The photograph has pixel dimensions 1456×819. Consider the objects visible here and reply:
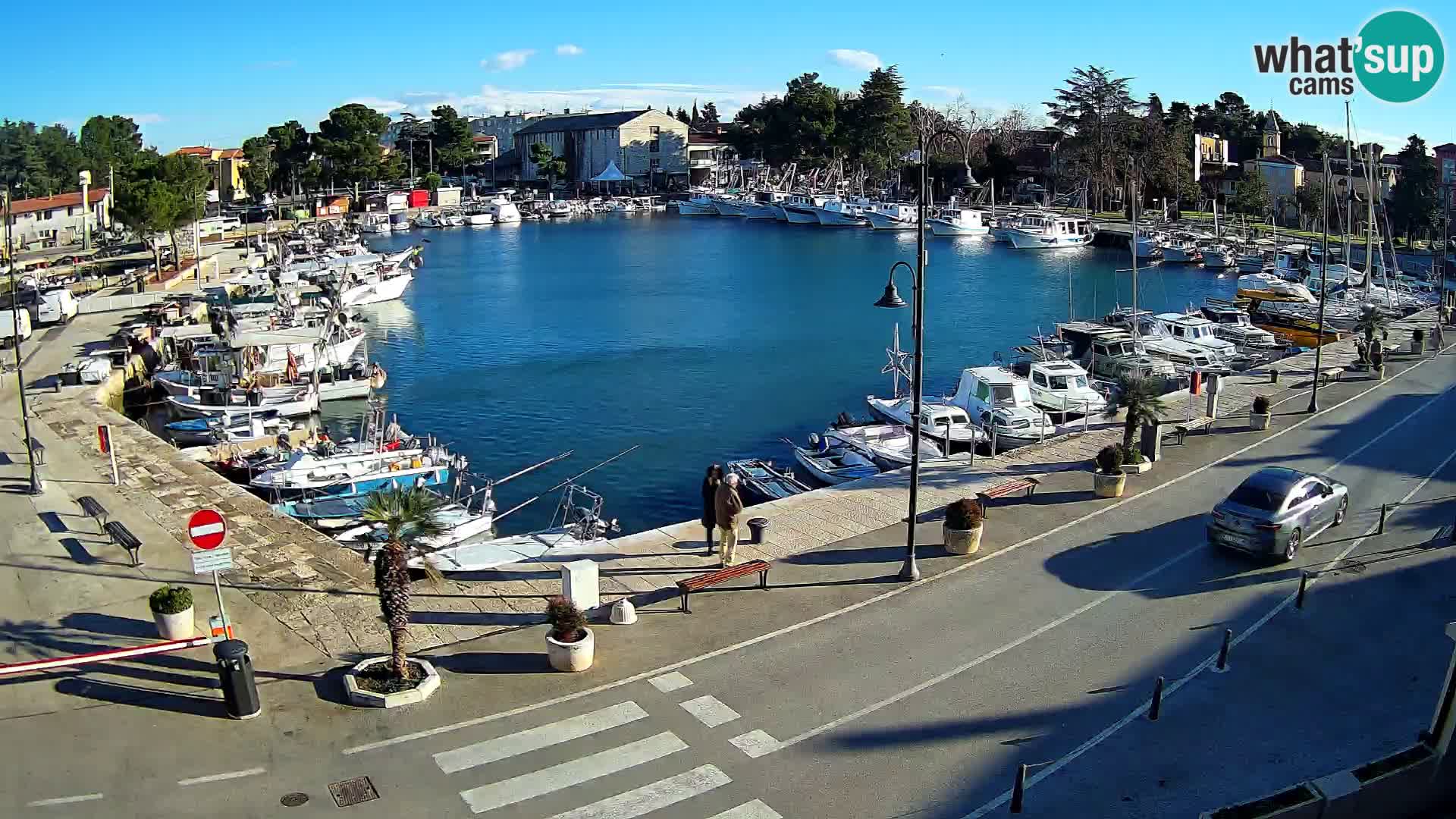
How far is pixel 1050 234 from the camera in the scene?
106 meters

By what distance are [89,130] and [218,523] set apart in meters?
160

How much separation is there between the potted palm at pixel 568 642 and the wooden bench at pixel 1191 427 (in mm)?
17547

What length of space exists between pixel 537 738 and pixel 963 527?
8812 millimetres

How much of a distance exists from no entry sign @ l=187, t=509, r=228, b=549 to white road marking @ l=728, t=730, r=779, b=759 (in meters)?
7.40

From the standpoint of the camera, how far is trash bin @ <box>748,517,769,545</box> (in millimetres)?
19516

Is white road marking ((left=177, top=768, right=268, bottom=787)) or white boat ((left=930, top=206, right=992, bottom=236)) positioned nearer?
white road marking ((left=177, top=768, right=268, bottom=787))

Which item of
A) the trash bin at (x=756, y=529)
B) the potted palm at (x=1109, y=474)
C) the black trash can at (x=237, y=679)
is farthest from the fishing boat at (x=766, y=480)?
the black trash can at (x=237, y=679)

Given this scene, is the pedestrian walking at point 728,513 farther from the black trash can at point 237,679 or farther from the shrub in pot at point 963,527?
the black trash can at point 237,679

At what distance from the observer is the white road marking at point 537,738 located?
41.1ft

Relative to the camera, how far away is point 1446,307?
49.0 metres

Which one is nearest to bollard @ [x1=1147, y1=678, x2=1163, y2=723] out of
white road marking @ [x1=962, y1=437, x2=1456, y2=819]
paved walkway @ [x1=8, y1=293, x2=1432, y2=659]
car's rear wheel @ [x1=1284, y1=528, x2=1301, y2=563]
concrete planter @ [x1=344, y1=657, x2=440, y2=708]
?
white road marking @ [x1=962, y1=437, x2=1456, y2=819]

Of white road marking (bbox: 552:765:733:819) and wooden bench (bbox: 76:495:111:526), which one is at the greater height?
A: wooden bench (bbox: 76:495:111:526)

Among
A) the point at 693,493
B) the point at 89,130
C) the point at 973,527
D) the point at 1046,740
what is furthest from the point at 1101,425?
the point at 89,130

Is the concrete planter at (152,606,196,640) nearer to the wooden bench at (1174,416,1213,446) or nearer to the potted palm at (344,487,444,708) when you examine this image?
the potted palm at (344,487,444,708)
